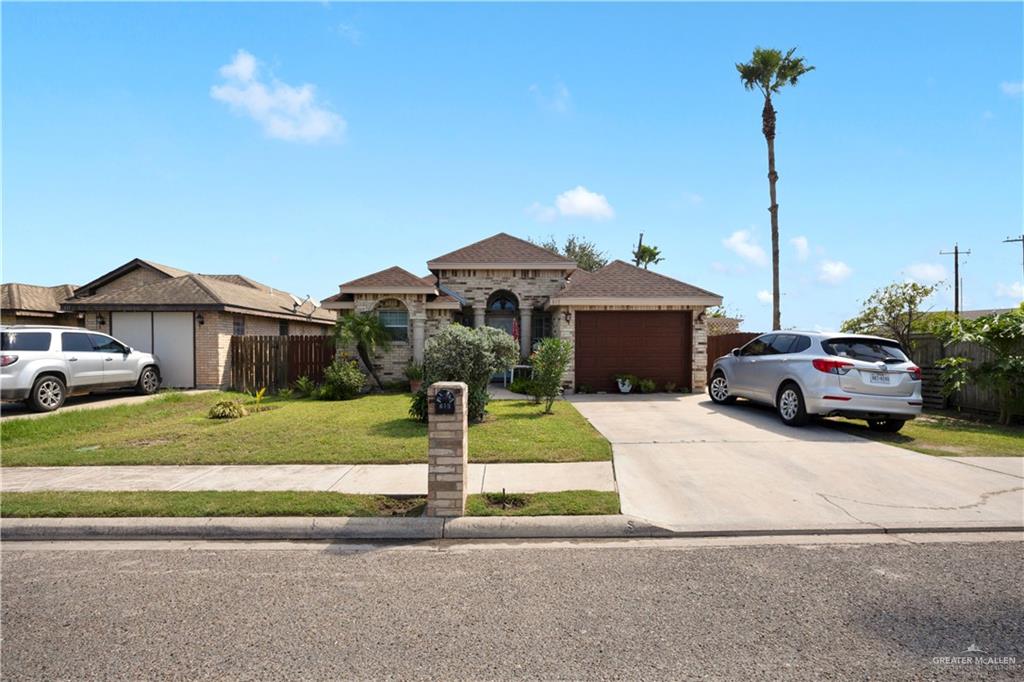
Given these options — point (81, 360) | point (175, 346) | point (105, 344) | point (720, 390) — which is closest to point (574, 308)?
point (720, 390)

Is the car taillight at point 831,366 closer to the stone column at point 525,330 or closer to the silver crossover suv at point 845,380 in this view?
the silver crossover suv at point 845,380

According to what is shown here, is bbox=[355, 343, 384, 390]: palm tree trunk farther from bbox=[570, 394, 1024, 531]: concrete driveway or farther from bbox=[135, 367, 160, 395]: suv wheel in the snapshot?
bbox=[570, 394, 1024, 531]: concrete driveway

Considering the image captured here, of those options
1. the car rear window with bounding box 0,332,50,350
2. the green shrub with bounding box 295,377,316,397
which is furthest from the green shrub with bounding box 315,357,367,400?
the car rear window with bounding box 0,332,50,350

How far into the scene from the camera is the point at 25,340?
11.5 metres

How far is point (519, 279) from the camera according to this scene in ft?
58.6

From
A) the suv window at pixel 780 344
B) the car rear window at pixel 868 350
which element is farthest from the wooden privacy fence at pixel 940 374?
the suv window at pixel 780 344

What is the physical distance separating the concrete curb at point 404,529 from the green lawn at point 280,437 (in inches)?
86.9

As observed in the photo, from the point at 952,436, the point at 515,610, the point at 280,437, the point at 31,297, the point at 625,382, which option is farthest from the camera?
the point at 31,297

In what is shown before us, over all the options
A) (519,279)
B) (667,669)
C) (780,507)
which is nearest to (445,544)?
(667,669)

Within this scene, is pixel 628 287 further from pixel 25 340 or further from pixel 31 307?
pixel 31 307

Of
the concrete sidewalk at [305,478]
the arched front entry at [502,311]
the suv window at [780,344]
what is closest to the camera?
the concrete sidewalk at [305,478]

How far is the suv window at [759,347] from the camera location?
443 inches

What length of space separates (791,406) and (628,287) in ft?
22.2

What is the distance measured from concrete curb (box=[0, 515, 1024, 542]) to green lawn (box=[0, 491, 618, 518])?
0.16 metres
